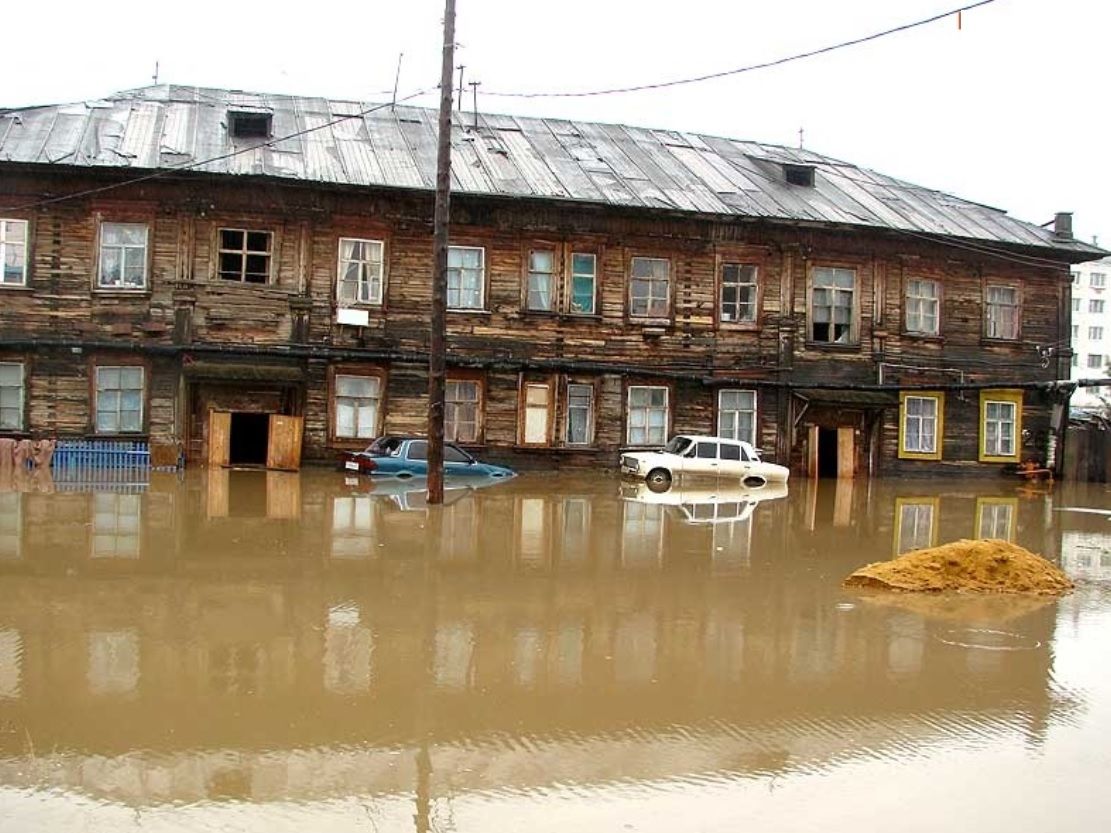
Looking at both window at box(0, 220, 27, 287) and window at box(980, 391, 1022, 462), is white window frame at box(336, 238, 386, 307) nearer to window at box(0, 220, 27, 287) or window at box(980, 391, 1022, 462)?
window at box(0, 220, 27, 287)

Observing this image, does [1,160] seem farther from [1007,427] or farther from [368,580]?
[1007,427]

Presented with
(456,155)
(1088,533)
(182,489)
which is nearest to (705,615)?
(1088,533)

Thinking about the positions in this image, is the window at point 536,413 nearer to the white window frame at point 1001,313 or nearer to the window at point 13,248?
the window at point 13,248

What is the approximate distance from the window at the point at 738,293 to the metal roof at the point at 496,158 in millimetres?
1598

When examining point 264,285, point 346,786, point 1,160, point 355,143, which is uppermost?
point 355,143

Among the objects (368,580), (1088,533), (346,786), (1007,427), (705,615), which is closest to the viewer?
(346,786)

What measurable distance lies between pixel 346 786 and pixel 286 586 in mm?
4951

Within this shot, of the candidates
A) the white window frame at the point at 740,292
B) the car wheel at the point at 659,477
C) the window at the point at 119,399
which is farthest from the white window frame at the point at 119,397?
the white window frame at the point at 740,292

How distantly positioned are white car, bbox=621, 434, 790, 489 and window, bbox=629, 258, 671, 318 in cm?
428

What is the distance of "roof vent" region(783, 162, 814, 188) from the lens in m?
30.7

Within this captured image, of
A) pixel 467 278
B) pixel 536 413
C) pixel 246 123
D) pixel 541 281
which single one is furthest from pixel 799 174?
pixel 246 123

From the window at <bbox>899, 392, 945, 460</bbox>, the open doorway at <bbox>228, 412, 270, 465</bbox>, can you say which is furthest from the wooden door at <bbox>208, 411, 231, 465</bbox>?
the window at <bbox>899, 392, 945, 460</bbox>

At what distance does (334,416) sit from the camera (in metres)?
25.3

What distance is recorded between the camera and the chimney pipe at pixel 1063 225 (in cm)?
3131
